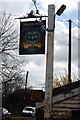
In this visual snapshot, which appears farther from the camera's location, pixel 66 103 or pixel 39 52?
pixel 66 103

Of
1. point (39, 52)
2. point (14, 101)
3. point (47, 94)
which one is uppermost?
point (39, 52)

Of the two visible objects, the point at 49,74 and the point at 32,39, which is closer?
the point at 49,74

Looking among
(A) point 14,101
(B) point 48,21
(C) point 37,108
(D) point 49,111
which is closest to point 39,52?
(B) point 48,21

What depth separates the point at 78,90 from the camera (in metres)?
12.3

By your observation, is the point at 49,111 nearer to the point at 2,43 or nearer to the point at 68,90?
the point at 68,90

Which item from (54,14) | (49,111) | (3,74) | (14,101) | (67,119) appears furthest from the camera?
(14,101)

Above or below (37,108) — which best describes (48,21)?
above

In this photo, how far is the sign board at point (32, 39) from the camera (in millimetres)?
10703

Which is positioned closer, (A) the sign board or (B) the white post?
(B) the white post

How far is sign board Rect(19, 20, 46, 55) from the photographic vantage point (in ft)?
35.1

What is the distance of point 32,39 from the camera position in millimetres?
10766

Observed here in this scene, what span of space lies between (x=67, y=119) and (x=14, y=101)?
35.3 m

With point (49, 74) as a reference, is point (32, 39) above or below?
above

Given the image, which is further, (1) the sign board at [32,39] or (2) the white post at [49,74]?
(1) the sign board at [32,39]
